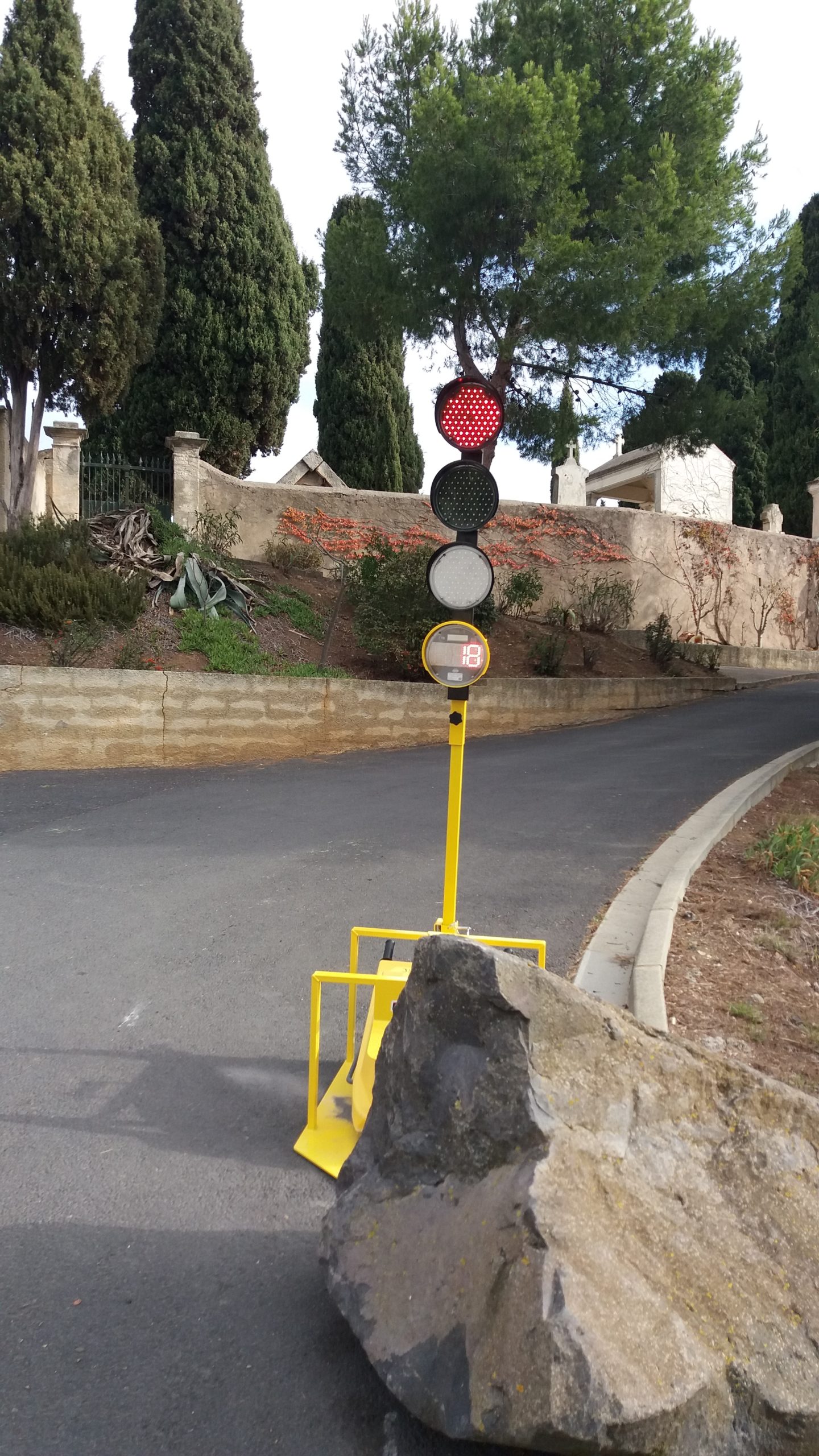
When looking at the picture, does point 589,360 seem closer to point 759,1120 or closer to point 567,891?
point 567,891

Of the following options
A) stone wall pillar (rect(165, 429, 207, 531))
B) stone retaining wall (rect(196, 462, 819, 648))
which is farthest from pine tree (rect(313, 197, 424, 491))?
stone wall pillar (rect(165, 429, 207, 531))

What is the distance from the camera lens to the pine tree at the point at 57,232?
45.4 ft

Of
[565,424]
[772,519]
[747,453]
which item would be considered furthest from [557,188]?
[747,453]

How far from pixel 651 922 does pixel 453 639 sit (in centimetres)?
242

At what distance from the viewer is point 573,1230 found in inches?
83.8

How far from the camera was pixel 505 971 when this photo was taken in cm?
258

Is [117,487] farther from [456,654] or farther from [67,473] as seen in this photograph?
[456,654]

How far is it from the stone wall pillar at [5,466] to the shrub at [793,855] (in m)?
11.5

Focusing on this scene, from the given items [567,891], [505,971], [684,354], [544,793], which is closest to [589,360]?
[684,354]

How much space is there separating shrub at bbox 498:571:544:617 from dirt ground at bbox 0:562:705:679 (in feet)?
0.79

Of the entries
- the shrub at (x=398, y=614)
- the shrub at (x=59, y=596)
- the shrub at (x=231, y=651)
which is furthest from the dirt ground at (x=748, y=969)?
the shrub at (x=59, y=596)

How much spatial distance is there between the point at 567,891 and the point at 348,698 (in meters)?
6.60

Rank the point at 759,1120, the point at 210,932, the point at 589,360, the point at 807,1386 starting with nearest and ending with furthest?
the point at 807,1386 < the point at 759,1120 < the point at 210,932 < the point at 589,360

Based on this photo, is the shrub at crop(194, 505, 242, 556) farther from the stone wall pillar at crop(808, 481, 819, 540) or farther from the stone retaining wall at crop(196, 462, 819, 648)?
the stone wall pillar at crop(808, 481, 819, 540)
